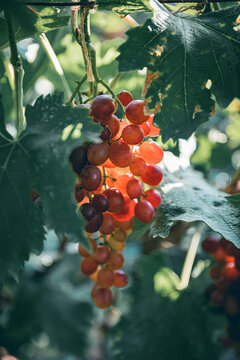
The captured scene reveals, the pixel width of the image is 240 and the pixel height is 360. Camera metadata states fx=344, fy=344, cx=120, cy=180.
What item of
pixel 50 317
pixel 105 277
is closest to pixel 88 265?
pixel 105 277

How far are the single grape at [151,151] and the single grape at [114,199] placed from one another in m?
0.09

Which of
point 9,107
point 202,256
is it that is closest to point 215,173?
point 202,256

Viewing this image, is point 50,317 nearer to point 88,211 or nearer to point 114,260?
point 114,260

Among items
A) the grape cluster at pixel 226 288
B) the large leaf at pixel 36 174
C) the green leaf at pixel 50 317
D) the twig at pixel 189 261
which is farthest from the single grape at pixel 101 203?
the green leaf at pixel 50 317

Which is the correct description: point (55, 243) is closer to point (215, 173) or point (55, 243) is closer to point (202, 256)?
point (202, 256)

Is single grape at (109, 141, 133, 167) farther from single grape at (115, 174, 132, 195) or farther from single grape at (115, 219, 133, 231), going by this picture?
single grape at (115, 219, 133, 231)

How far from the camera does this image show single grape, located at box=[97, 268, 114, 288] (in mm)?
842

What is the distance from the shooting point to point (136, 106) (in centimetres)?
66

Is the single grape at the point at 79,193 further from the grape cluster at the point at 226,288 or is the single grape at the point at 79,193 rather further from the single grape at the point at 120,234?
the grape cluster at the point at 226,288

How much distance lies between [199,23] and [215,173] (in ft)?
5.27

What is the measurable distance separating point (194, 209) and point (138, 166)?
18 cm

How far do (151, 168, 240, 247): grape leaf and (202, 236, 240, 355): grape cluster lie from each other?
0.25 metres

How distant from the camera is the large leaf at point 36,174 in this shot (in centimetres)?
58

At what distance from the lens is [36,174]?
2.00ft
